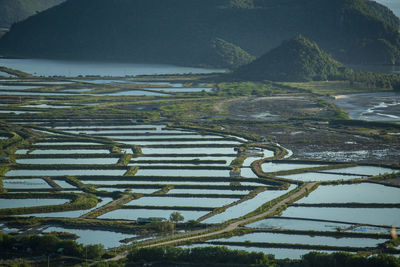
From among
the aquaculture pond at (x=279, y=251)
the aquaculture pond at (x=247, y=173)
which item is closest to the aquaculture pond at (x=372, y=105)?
the aquaculture pond at (x=247, y=173)

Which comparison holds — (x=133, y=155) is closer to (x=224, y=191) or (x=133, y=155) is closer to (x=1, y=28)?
A: (x=224, y=191)

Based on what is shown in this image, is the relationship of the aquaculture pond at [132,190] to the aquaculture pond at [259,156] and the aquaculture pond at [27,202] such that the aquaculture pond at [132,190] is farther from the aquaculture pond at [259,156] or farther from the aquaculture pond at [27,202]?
the aquaculture pond at [259,156]

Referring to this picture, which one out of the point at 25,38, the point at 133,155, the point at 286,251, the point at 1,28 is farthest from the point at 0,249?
the point at 1,28

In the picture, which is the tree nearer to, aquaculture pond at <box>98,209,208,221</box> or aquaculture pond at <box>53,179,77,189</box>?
aquaculture pond at <box>98,209,208,221</box>

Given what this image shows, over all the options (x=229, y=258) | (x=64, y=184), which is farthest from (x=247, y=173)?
(x=229, y=258)

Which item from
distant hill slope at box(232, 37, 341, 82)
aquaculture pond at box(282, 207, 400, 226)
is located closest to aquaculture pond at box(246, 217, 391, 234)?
aquaculture pond at box(282, 207, 400, 226)

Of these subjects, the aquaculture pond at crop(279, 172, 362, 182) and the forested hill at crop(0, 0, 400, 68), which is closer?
the aquaculture pond at crop(279, 172, 362, 182)

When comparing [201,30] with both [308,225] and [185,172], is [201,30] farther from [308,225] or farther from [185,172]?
[308,225]
